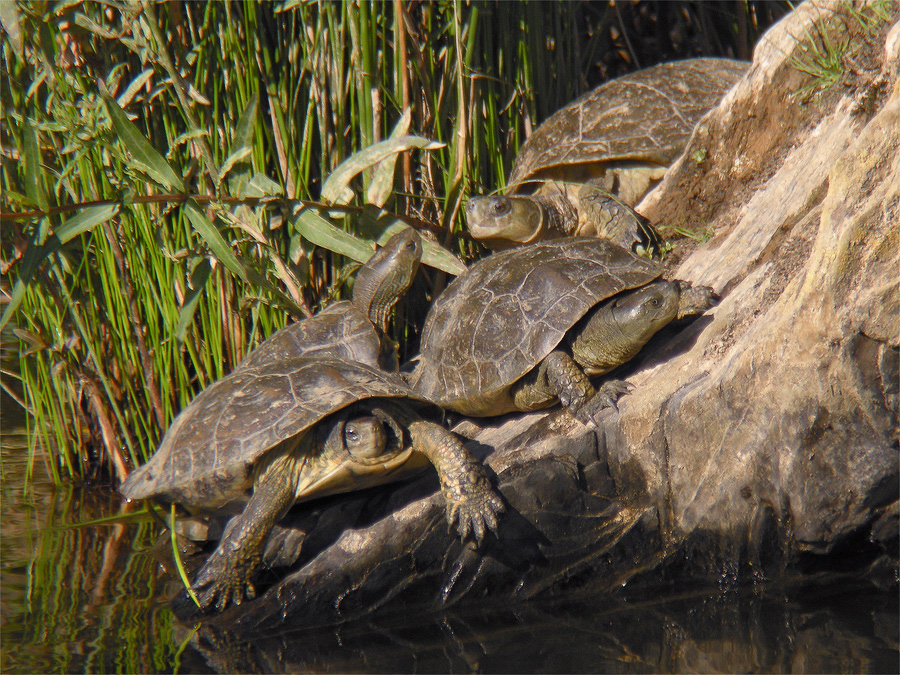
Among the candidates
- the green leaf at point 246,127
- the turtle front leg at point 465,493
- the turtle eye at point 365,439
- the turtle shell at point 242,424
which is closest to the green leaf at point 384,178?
the green leaf at point 246,127

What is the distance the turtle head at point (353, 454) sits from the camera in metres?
2.28

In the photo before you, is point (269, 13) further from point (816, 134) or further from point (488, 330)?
point (816, 134)

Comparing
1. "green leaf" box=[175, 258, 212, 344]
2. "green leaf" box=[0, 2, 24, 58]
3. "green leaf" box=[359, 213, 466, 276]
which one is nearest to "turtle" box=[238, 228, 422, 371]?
"green leaf" box=[359, 213, 466, 276]

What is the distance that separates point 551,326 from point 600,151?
1.51m

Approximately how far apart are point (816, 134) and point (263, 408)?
7.70ft

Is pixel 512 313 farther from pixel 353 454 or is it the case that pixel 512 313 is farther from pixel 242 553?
pixel 242 553

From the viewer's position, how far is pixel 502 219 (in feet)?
11.0

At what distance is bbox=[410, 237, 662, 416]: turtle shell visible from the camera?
250cm

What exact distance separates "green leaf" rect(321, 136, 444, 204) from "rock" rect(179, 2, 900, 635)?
3.95ft

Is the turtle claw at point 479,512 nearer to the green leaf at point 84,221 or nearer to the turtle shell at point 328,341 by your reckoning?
the turtle shell at point 328,341

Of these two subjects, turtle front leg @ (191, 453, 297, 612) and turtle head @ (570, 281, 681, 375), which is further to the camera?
turtle head @ (570, 281, 681, 375)

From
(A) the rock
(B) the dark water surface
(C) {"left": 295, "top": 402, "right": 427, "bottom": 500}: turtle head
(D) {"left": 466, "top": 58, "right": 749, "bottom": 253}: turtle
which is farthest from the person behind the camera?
(D) {"left": 466, "top": 58, "right": 749, "bottom": 253}: turtle

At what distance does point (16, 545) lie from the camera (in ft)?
9.31

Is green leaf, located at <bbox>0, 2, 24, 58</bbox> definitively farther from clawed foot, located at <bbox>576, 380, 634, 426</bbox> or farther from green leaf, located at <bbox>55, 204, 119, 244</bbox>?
clawed foot, located at <bbox>576, 380, 634, 426</bbox>
